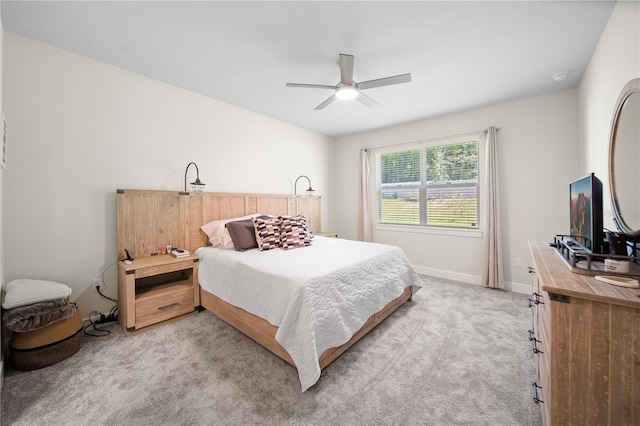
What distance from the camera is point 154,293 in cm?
238

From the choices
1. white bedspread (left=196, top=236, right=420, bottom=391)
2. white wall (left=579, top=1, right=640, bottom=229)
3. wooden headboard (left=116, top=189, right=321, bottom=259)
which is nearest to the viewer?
white wall (left=579, top=1, right=640, bottom=229)

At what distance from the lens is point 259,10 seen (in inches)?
67.3

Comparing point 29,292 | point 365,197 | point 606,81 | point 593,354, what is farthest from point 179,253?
point 606,81

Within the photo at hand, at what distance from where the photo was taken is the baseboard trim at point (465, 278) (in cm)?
324

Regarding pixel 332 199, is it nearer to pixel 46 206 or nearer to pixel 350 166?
pixel 350 166

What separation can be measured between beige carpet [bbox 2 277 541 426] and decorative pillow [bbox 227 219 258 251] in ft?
2.76

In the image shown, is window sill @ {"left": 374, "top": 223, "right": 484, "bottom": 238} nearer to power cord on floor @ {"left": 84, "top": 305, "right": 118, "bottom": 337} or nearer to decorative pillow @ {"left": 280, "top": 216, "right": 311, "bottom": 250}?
decorative pillow @ {"left": 280, "top": 216, "right": 311, "bottom": 250}

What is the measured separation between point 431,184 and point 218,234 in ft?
10.9

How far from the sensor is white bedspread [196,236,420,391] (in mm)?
1620

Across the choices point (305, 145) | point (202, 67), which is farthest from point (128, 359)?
point (305, 145)

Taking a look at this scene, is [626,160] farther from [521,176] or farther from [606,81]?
[521,176]

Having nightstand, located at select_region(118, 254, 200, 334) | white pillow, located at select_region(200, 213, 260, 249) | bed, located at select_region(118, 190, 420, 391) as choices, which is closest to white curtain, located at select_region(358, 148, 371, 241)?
bed, located at select_region(118, 190, 420, 391)

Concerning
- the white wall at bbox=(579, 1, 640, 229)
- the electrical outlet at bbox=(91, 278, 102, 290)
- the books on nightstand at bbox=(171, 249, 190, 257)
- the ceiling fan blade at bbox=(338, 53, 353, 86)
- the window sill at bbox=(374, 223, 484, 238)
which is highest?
the ceiling fan blade at bbox=(338, 53, 353, 86)

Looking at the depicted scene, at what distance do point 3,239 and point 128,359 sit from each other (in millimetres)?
1363
